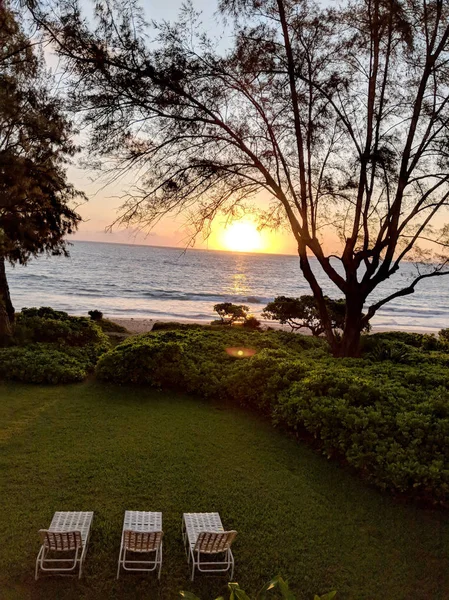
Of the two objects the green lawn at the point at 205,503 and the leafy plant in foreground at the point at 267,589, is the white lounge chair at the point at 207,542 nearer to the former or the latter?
the green lawn at the point at 205,503

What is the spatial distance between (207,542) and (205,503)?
130 centimetres

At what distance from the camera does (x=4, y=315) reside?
13109 millimetres

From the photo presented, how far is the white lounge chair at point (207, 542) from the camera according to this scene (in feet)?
14.8

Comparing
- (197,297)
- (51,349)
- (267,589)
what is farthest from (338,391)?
(197,297)

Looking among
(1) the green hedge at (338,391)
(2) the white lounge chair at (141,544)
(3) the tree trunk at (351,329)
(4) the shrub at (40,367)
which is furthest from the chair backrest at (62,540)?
(3) the tree trunk at (351,329)

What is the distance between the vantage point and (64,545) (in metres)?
4.51

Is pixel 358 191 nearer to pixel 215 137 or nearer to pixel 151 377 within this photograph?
pixel 215 137

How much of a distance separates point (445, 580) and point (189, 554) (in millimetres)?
2623

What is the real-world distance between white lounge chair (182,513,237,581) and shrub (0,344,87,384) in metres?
6.26

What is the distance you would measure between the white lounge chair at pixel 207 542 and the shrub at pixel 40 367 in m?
6.26

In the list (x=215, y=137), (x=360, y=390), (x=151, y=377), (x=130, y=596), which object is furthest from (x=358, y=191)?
(x=130, y=596)

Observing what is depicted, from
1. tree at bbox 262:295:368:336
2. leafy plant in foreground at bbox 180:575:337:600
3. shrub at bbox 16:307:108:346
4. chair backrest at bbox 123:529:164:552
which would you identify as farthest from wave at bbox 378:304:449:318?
leafy plant in foreground at bbox 180:575:337:600

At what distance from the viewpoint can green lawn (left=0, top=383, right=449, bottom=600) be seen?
15.0 ft

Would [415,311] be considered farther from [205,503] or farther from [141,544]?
[141,544]
